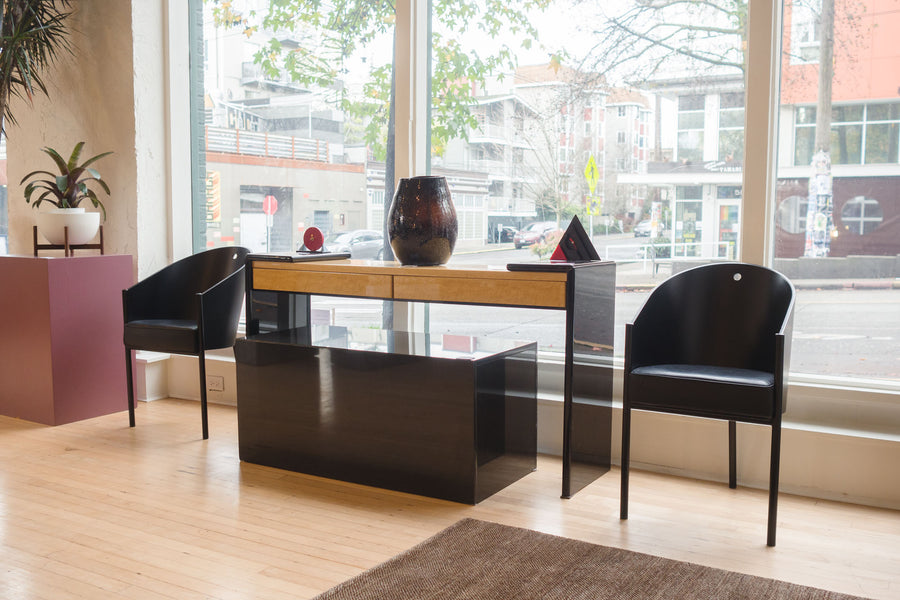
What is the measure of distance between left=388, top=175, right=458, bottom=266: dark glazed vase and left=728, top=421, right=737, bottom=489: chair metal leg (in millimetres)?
1294

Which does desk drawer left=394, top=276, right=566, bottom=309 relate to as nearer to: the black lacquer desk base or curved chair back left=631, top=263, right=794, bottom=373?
the black lacquer desk base

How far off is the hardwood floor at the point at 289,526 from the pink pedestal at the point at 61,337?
1.94ft

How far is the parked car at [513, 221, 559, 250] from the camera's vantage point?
3752mm

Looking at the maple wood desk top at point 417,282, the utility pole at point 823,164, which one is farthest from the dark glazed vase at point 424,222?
the utility pole at point 823,164

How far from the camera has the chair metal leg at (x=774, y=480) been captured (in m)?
2.56

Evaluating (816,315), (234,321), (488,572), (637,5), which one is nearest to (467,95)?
(637,5)

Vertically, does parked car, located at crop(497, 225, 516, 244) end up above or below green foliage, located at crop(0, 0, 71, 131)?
below

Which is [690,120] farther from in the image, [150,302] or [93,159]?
[93,159]

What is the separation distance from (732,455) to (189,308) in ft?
9.15

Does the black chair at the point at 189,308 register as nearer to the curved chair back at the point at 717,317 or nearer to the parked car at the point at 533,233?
the parked car at the point at 533,233

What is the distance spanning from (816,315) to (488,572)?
1.75m

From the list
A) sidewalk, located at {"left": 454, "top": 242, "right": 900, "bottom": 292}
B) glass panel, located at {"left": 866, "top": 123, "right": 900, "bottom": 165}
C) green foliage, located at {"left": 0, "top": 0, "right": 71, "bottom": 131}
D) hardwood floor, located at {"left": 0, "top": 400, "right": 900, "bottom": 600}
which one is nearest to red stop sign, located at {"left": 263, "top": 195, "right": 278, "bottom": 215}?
sidewalk, located at {"left": 454, "top": 242, "right": 900, "bottom": 292}

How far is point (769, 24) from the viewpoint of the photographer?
10.3 ft

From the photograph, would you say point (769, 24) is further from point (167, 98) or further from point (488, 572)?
point (167, 98)
